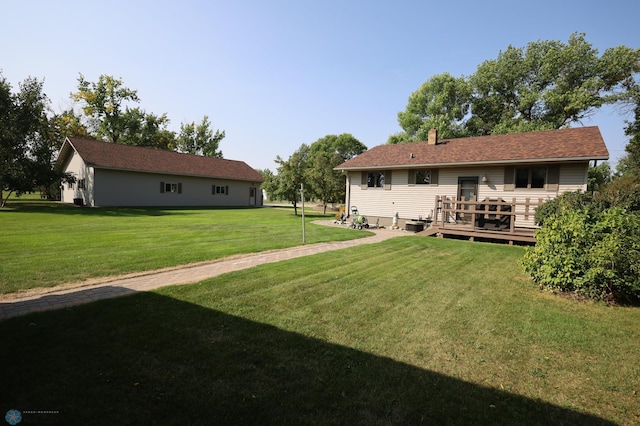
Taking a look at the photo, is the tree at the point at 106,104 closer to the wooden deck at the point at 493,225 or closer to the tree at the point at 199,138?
the tree at the point at 199,138

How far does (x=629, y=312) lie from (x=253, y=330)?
20.6 feet

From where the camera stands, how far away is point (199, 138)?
51812mm

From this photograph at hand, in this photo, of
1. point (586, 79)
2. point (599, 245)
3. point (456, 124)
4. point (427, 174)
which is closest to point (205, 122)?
point (456, 124)

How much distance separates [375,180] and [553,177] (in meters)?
9.01

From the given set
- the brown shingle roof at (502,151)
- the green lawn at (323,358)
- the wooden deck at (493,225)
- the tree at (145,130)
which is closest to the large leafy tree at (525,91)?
the brown shingle roof at (502,151)

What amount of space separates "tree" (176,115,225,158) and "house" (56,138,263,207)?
723 inches

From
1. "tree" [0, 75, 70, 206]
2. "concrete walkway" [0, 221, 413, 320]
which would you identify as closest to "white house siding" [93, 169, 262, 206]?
"tree" [0, 75, 70, 206]

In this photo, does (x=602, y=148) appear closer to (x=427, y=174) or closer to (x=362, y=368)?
(x=427, y=174)

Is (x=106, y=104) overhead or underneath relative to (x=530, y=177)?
overhead

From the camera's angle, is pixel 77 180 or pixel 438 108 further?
pixel 438 108

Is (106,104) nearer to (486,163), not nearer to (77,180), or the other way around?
(77,180)

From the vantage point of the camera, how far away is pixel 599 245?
17.6 ft

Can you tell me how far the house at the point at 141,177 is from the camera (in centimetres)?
2473

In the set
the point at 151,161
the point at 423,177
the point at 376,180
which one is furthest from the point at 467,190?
the point at 151,161
